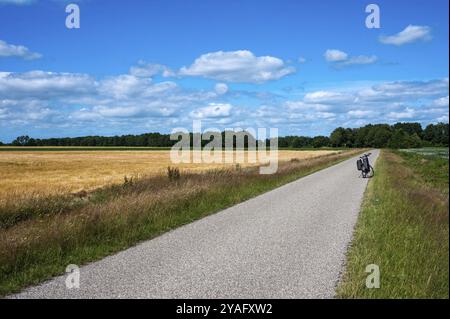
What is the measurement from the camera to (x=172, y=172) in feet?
71.1

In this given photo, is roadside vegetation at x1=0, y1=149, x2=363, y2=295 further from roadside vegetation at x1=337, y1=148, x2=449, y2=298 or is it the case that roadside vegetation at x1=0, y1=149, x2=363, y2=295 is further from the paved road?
roadside vegetation at x1=337, y1=148, x2=449, y2=298

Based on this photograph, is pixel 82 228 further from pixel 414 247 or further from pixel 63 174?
pixel 63 174

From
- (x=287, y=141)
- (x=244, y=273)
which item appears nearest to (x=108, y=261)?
(x=244, y=273)

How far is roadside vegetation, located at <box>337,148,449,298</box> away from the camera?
3.43 metres

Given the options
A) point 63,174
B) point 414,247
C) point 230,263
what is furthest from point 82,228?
point 63,174

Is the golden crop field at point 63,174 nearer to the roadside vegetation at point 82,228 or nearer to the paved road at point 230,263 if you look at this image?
the roadside vegetation at point 82,228

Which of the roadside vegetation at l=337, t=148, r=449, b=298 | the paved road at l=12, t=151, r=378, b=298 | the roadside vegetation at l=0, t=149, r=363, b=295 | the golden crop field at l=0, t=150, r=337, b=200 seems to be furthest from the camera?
the golden crop field at l=0, t=150, r=337, b=200

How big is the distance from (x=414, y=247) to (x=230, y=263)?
280 centimetres

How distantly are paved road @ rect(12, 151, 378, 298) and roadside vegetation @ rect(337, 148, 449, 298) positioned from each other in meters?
0.35

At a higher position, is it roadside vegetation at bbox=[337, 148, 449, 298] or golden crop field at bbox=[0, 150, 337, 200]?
roadside vegetation at bbox=[337, 148, 449, 298]

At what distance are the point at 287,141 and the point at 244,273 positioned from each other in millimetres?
172802

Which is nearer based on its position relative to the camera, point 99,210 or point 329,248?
point 329,248

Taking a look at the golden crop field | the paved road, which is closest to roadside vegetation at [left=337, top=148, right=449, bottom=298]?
the paved road
